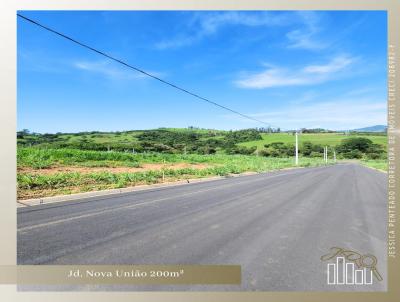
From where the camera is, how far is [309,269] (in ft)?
11.6

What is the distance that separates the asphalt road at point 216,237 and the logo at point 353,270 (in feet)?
0.21

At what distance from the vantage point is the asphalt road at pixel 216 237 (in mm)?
3543

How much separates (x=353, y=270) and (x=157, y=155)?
3414 cm

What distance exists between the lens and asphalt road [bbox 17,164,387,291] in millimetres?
3543

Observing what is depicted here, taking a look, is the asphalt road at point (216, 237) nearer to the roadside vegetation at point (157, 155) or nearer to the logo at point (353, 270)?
the logo at point (353, 270)

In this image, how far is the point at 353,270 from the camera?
3314 mm

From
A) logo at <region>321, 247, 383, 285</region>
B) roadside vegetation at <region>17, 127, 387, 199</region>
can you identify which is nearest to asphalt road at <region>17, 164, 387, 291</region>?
logo at <region>321, 247, 383, 285</region>

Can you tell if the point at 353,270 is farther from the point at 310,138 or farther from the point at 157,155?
the point at 157,155

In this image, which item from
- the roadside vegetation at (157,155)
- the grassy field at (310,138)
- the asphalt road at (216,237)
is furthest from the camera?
the roadside vegetation at (157,155)

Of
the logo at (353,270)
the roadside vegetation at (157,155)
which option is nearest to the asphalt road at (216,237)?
the logo at (353,270)

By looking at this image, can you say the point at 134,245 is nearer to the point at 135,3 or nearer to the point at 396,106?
the point at 135,3

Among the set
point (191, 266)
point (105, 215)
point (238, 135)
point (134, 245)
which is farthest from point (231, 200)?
point (238, 135)

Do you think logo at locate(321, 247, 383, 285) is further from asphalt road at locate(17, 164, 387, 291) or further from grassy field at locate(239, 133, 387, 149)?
grassy field at locate(239, 133, 387, 149)

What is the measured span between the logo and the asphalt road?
0.21 ft
